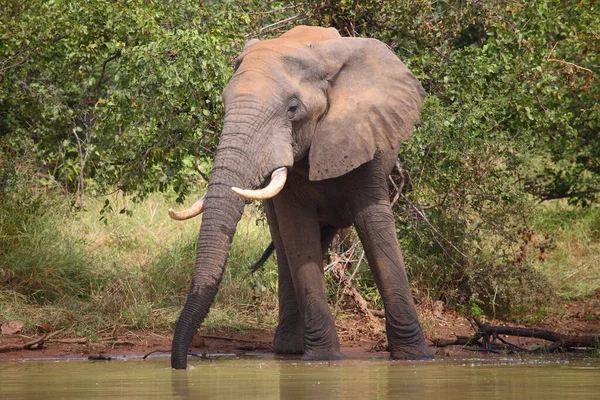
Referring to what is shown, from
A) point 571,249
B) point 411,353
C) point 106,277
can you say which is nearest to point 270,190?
point 411,353

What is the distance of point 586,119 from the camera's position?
12.4m

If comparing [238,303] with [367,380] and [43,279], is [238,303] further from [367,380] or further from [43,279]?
[367,380]

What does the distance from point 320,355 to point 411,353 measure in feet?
2.14

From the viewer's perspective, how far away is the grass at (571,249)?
12180 mm

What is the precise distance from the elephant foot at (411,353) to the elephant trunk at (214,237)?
1.79 metres

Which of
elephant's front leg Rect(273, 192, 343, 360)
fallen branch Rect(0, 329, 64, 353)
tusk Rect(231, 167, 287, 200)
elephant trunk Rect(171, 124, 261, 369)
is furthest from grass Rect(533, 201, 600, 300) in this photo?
fallen branch Rect(0, 329, 64, 353)

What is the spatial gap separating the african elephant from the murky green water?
489 mm

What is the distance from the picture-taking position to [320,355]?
8.62m

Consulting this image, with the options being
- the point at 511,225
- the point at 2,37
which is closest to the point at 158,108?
the point at 2,37

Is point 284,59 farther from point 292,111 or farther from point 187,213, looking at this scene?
point 187,213

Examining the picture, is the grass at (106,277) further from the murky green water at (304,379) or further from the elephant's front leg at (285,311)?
the murky green water at (304,379)

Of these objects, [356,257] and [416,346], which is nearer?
[416,346]

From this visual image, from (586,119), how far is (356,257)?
9.88ft

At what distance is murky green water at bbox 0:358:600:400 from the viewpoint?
595cm
